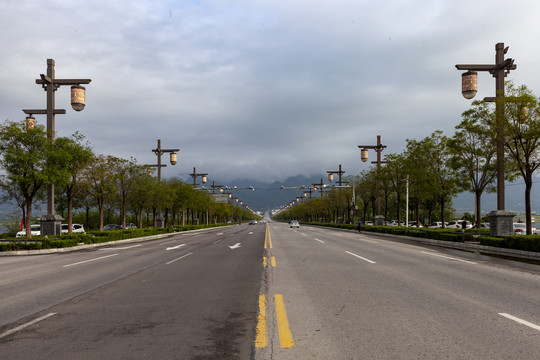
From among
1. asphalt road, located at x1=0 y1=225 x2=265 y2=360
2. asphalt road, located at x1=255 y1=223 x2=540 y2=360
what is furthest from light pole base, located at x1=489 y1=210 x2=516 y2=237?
asphalt road, located at x1=0 y1=225 x2=265 y2=360

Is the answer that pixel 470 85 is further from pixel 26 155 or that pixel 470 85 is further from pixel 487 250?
pixel 26 155

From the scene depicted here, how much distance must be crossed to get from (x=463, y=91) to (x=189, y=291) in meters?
15.4

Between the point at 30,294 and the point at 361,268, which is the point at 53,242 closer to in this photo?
the point at 30,294

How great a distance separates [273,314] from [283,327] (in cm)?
73

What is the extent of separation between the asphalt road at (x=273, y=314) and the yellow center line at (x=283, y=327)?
0.02 meters

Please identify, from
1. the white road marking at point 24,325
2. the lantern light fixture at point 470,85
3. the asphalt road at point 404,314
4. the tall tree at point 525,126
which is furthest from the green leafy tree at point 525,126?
the white road marking at point 24,325

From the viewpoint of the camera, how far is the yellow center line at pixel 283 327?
15.2 feet

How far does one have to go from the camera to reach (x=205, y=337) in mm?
4895

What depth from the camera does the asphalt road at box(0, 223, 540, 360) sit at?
446cm

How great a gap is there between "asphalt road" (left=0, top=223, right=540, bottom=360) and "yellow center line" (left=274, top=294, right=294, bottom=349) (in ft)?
0.06

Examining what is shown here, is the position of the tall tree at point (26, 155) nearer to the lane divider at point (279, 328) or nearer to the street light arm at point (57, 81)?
the street light arm at point (57, 81)

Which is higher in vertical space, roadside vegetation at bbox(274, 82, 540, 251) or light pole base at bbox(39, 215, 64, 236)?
roadside vegetation at bbox(274, 82, 540, 251)

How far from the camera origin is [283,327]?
5297 mm

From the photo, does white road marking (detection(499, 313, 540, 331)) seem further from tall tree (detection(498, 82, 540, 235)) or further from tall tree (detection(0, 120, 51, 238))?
tall tree (detection(0, 120, 51, 238))
